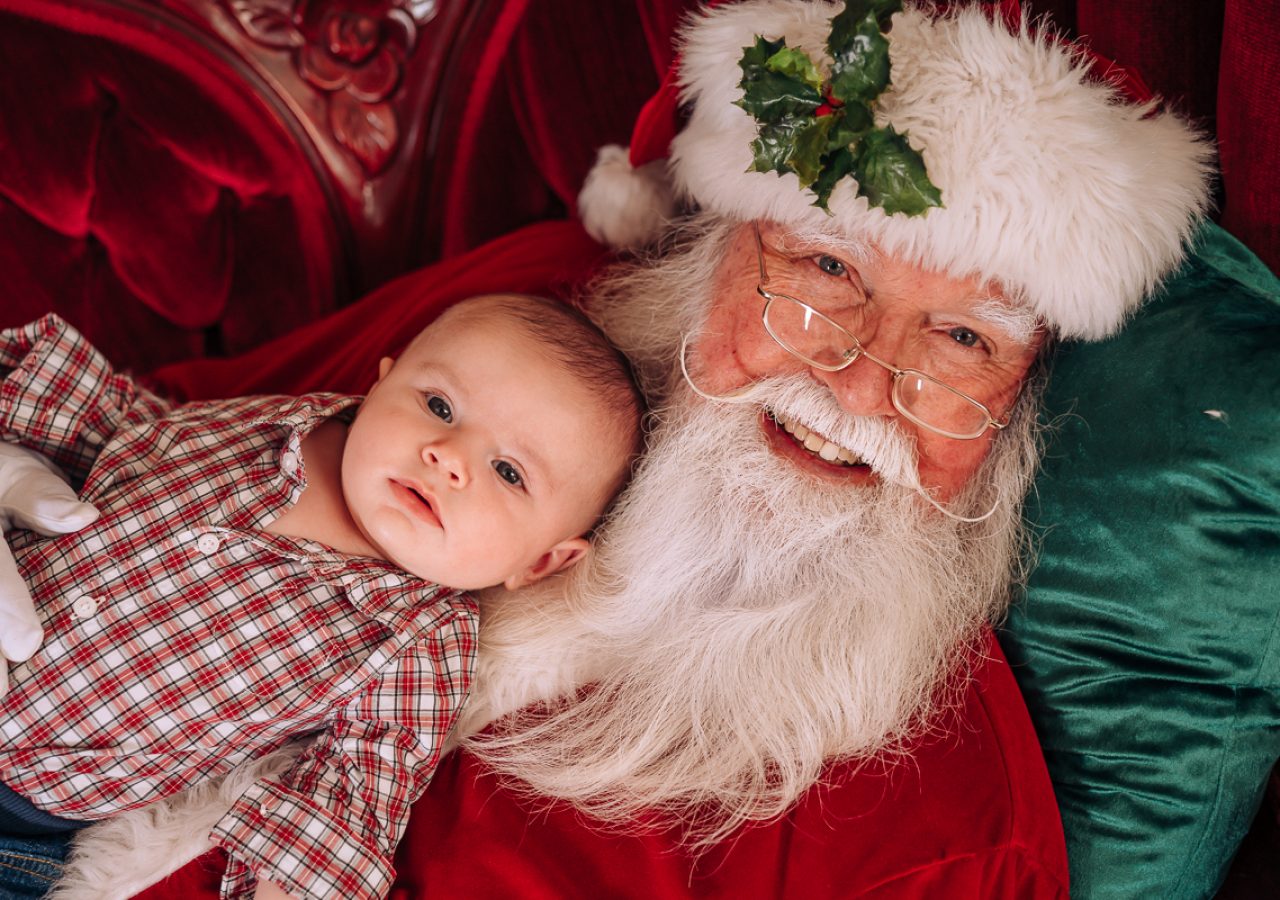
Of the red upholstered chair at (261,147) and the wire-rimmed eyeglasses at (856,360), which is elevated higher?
the red upholstered chair at (261,147)

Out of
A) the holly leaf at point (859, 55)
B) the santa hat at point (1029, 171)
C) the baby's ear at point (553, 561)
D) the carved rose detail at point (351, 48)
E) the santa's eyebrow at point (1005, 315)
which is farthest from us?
the carved rose detail at point (351, 48)

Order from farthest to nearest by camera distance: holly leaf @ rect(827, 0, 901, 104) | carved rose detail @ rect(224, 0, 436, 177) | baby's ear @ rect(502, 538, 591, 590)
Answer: carved rose detail @ rect(224, 0, 436, 177), baby's ear @ rect(502, 538, 591, 590), holly leaf @ rect(827, 0, 901, 104)

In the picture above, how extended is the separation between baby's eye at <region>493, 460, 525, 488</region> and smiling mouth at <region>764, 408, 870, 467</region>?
39 cm

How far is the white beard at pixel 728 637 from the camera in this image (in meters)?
1.40

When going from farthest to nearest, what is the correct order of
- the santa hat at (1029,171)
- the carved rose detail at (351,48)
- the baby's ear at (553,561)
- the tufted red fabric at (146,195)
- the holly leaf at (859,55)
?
the carved rose detail at (351,48), the tufted red fabric at (146,195), the baby's ear at (553,561), the santa hat at (1029,171), the holly leaf at (859,55)

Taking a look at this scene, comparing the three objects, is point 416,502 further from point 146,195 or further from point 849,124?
point 146,195

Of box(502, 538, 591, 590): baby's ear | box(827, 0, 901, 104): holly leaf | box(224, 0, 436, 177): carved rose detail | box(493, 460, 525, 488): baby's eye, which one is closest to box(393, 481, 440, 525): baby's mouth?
box(493, 460, 525, 488): baby's eye

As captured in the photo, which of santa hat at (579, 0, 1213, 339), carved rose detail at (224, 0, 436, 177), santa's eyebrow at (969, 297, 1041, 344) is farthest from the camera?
carved rose detail at (224, 0, 436, 177)

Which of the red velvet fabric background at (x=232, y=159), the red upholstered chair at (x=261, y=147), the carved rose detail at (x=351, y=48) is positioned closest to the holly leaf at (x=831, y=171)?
the red velvet fabric background at (x=232, y=159)

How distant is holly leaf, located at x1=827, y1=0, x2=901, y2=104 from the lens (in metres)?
1.14

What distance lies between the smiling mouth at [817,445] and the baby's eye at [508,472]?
1.27 feet

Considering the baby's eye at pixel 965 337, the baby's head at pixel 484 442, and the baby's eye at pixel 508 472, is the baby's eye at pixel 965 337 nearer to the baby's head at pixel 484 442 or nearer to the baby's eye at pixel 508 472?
the baby's head at pixel 484 442

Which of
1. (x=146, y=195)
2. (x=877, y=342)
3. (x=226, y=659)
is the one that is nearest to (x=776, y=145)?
(x=877, y=342)

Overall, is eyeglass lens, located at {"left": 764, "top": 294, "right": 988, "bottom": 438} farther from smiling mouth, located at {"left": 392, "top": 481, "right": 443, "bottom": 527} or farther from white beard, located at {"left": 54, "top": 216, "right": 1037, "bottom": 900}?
smiling mouth, located at {"left": 392, "top": 481, "right": 443, "bottom": 527}
